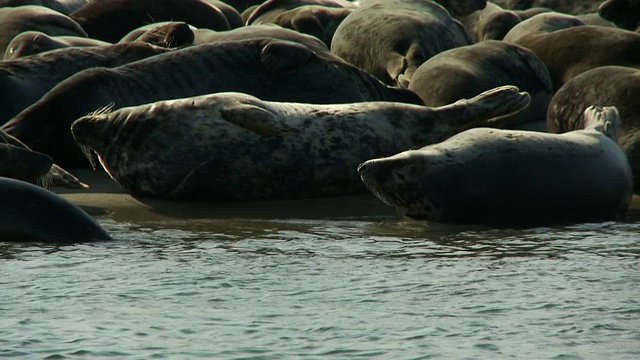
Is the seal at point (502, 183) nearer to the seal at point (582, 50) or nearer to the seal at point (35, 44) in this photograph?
the seal at point (582, 50)

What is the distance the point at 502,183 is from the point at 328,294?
1806mm

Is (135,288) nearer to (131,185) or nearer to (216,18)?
(131,185)

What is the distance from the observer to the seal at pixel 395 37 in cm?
989

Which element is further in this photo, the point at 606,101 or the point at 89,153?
the point at 606,101

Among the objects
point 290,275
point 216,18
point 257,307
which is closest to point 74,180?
point 290,275

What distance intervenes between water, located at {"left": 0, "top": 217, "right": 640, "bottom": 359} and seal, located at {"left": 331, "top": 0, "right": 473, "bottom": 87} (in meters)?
4.69

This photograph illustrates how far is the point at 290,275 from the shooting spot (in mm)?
4086

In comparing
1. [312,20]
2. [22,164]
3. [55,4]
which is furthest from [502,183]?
[55,4]

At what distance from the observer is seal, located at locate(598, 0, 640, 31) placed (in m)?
10.8

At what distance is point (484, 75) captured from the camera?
8438mm

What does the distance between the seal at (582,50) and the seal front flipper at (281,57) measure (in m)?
2.50

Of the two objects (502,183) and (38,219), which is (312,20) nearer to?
(502,183)

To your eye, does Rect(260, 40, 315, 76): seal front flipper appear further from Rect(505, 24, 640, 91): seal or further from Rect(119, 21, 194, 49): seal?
Rect(505, 24, 640, 91): seal

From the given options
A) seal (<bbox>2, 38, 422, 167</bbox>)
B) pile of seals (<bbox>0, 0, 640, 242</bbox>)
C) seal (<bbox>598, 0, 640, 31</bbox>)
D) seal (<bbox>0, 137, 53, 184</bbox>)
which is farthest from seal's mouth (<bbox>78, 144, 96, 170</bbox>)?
seal (<bbox>598, 0, 640, 31</bbox>)
